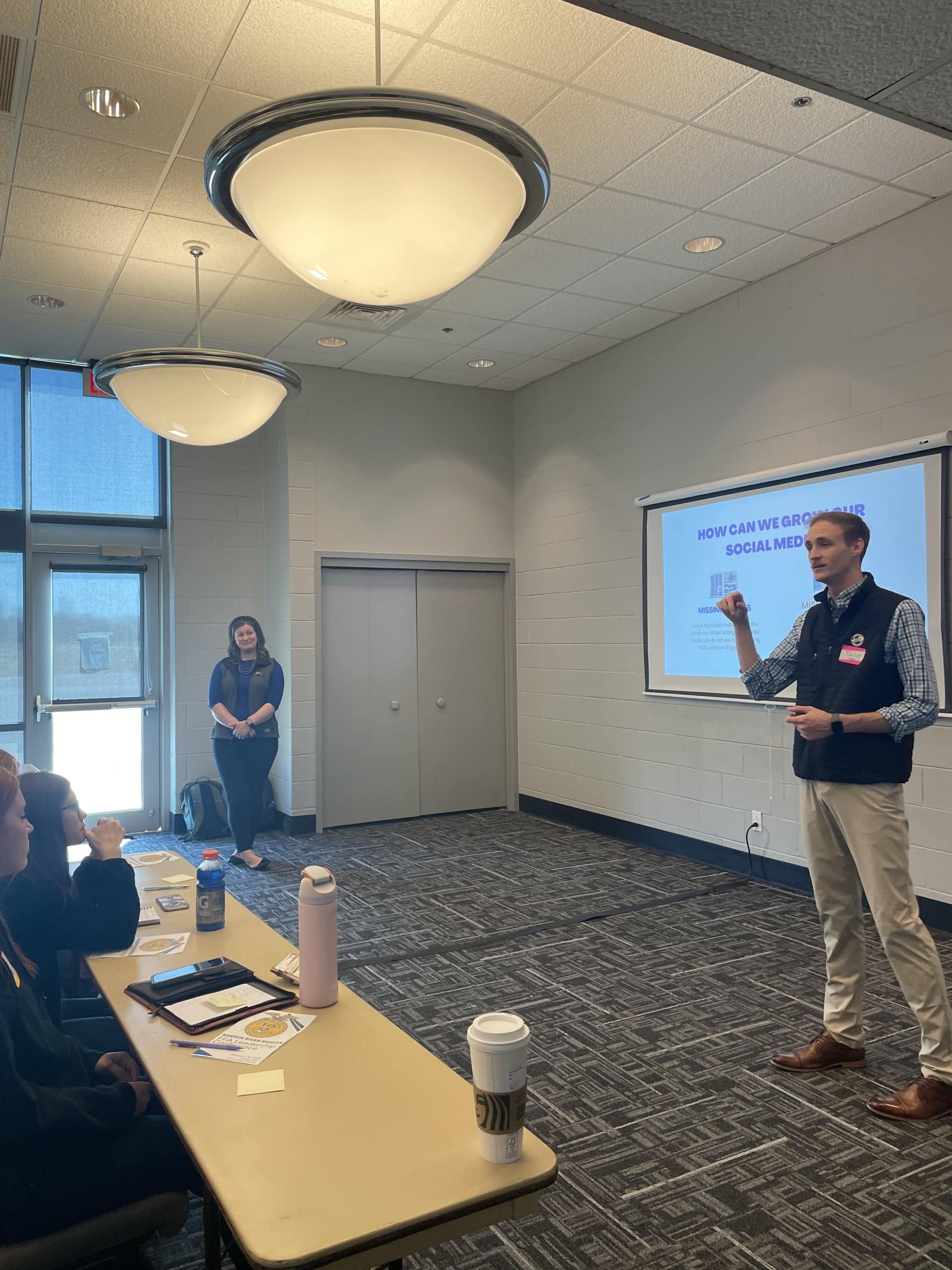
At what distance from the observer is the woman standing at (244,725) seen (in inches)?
218

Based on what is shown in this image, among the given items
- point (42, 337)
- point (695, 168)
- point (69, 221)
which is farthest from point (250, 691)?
point (695, 168)

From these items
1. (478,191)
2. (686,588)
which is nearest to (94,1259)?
(478,191)

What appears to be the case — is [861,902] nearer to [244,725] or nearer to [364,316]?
[244,725]

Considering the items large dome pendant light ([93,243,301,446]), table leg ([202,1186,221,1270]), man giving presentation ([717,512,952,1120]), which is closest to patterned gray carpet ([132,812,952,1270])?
man giving presentation ([717,512,952,1120])

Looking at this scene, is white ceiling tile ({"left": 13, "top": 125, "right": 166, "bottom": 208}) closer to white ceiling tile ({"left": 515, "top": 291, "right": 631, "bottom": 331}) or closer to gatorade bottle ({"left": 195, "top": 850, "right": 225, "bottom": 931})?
white ceiling tile ({"left": 515, "top": 291, "right": 631, "bottom": 331})

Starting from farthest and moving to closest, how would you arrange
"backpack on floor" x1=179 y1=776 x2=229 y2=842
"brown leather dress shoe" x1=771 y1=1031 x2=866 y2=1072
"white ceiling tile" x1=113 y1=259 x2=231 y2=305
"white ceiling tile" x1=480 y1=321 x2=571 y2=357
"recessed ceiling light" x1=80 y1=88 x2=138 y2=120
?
"backpack on floor" x1=179 y1=776 x2=229 y2=842, "white ceiling tile" x1=480 y1=321 x2=571 y2=357, "white ceiling tile" x1=113 y1=259 x2=231 y2=305, "recessed ceiling light" x1=80 y1=88 x2=138 y2=120, "brown leather dress shoe" x1=771 y1=1031 x2=866 y2=1072

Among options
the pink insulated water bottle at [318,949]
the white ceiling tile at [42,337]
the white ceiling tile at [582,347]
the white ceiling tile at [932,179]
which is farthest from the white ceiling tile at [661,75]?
the white ceiling tile at [42,337]

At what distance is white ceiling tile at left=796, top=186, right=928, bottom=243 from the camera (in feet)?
13.0

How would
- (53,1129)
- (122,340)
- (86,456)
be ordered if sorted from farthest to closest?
(86,456), (122,340), (53,1129)

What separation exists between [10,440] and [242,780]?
2.81 m

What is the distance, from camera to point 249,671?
18.5 ft

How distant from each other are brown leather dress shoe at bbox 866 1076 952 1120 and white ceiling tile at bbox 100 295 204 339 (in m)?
4.96

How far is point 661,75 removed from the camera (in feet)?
A: 10.3

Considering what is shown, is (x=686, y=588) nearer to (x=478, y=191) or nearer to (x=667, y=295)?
(x=667, y=295)
